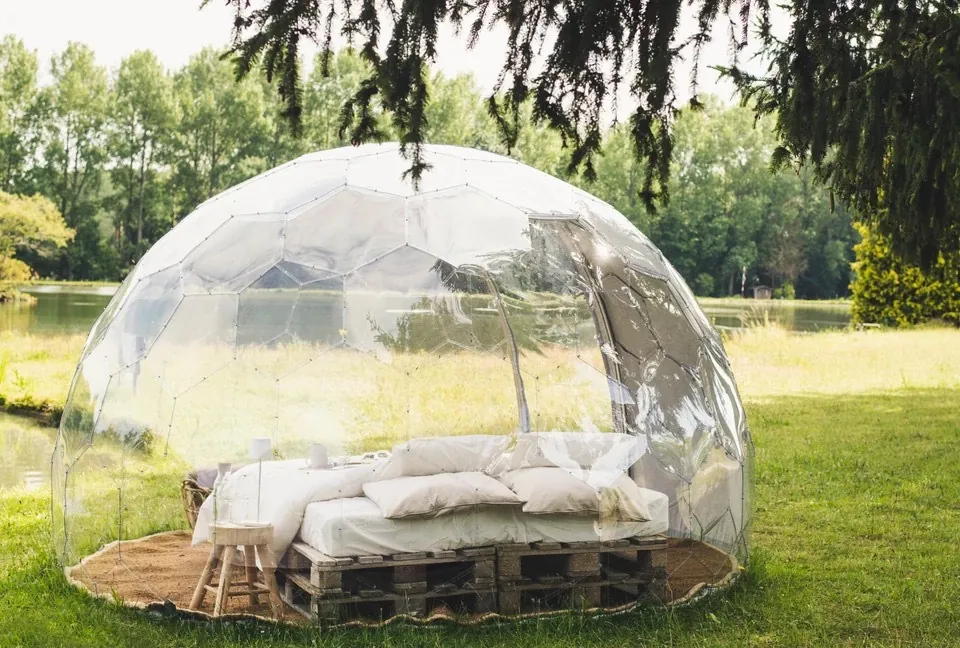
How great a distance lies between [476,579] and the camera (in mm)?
5945

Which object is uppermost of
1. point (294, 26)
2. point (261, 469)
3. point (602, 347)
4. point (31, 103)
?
point (31, 103)

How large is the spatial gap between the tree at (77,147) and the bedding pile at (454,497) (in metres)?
51.6

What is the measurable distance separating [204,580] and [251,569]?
28cm

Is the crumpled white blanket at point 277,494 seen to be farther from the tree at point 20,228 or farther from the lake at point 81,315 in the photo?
the tree at point 20,228

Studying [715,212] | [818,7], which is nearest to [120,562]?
[818,7]

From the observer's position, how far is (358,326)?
628 centimetres

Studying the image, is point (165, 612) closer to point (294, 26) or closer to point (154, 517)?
point (154, 517)

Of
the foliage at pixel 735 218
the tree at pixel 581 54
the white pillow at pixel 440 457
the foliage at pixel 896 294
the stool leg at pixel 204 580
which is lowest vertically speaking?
the stool leg at pixel 204 580

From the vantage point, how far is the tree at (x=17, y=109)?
53688 millimetres

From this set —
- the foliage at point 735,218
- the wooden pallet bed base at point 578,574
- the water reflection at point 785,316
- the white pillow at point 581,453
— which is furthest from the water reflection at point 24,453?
the foliage at point 735,218

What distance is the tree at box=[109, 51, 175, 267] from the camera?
55094 mm

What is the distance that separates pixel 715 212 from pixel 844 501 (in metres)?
57.8

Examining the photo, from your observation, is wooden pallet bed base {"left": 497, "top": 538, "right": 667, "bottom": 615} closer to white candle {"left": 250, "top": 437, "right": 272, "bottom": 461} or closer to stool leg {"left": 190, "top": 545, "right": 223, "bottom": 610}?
white candle {"left": 250, "top": 437, "right": 272, "bottom": 461}

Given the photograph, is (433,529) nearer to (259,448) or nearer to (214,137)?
(259,448)
